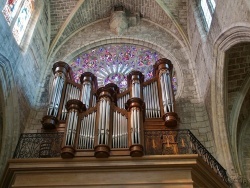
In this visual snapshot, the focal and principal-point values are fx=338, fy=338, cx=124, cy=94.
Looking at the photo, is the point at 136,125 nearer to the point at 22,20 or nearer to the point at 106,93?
the point at 106,93

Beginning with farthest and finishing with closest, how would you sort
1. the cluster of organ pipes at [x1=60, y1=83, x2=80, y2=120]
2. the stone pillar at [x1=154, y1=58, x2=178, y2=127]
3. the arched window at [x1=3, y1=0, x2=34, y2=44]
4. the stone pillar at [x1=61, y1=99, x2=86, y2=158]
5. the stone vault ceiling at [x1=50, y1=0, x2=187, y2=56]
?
the stone vault ceiling at [x1=50, y1=0, x2=187, y2=56], the cluster of organ pipes at [x1=60, y1=83, x2=80, y2=120], the arched window at [x1=3, y1=0, x2=34, y2=44], the stone pillar at [x1=154, y1=58, x2=178, y2=127], the stone pillar at [x1=61, y1=99, x2=86, y2=158]

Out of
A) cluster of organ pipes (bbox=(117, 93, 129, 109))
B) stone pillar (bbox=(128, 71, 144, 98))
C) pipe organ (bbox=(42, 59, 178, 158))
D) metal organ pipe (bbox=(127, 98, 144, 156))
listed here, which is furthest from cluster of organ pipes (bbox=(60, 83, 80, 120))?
metal organ pipe (bbox=(127, 98, 144, 156))

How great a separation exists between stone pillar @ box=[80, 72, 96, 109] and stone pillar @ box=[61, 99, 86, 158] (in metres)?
1.00

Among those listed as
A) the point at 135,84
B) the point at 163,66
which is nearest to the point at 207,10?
the point at 163,66

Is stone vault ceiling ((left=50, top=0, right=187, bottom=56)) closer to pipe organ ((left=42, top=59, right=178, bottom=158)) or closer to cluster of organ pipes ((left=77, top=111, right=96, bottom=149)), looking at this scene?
pipe organ ((left=42, top=59, right=178, bottom=158))

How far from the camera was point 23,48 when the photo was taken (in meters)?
11.0

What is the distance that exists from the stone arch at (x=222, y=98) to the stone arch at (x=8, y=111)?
574 cm

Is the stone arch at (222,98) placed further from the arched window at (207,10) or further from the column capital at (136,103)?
the column capital at (136,103)

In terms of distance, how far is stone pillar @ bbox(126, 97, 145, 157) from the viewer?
770cm

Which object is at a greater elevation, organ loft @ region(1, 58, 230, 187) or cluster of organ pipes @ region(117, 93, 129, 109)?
cluster of organ pipes @ region(117, 93, 129, 109)

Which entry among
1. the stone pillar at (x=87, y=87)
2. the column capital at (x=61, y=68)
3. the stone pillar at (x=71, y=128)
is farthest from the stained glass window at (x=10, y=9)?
the stone pillar at (x=71, y=128)

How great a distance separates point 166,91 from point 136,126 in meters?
2.07

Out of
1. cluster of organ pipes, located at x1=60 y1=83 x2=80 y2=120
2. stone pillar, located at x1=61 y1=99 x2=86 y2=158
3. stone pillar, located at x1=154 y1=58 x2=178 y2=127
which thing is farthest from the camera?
cluster of organ pipes, located at x1=60 y1=83 x2=80 y2=120

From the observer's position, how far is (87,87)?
1048cm
